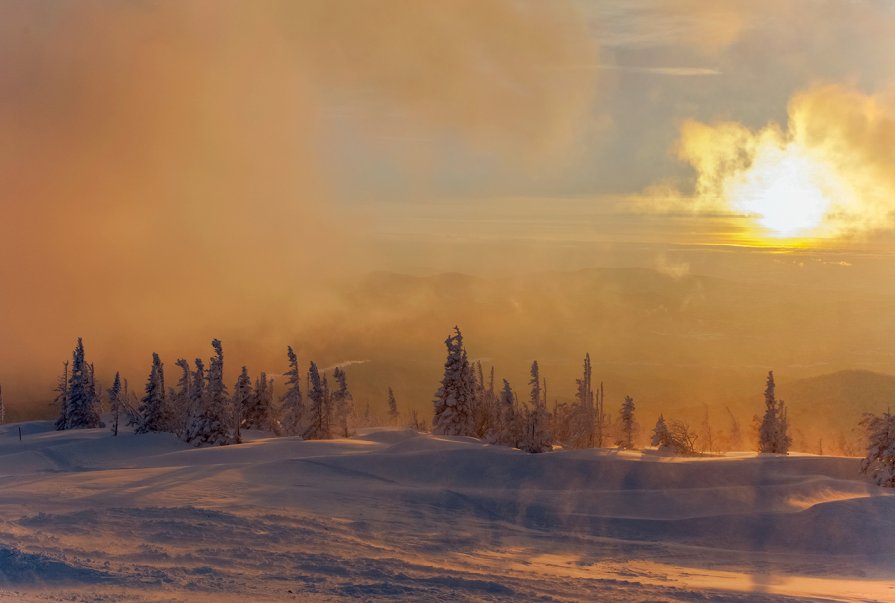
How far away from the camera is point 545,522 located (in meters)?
27.6

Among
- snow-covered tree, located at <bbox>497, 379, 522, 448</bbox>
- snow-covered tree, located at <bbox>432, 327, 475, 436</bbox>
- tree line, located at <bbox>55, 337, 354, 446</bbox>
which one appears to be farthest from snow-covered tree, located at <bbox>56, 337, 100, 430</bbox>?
snow-covered tree, located at <bbox>497, 379, 522, 448</bbox>

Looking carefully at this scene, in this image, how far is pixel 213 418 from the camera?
176ft

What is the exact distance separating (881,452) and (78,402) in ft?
226

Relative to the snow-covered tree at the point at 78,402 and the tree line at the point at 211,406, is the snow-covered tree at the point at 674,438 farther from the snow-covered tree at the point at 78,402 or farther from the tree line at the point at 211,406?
the snow-covered tree at the point at 78,402

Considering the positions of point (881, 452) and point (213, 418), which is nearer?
point (881, 452)

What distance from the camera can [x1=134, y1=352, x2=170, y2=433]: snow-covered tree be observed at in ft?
215

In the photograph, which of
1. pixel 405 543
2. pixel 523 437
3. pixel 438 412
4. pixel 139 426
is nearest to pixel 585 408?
pixel 438 412

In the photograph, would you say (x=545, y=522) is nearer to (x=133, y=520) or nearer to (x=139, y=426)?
(x=133, y=520)

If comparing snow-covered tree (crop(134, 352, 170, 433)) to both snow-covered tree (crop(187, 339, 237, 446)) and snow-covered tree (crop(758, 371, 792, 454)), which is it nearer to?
snow-covered tree (crop(187, 339, 237, 446))

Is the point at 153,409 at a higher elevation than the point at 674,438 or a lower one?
higher

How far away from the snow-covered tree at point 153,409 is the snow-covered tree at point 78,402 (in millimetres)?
15068

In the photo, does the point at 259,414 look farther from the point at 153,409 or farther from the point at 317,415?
the point at 317,415

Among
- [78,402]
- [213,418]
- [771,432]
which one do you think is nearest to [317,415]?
[213,418]

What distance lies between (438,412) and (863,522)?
38222 mm
